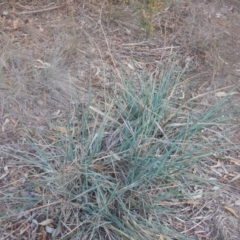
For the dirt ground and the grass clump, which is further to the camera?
the dirt ground

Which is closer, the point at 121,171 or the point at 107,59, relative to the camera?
the point at 121,171

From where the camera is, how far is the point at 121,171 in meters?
2.34

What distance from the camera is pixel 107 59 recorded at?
327 cm

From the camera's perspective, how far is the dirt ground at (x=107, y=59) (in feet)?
8.32

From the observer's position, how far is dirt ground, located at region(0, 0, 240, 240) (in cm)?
254

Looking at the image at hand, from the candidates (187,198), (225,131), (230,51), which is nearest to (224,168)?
(225,131)

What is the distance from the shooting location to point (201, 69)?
131 inches

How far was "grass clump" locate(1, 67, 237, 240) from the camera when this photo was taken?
2189 millimetres

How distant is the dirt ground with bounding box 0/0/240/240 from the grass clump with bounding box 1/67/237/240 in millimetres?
142

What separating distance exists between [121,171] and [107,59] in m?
1.15

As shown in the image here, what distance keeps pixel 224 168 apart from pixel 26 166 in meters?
1.08

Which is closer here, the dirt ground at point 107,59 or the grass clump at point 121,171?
the grass clump at point 121,171

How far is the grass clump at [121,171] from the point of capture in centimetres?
→ 219

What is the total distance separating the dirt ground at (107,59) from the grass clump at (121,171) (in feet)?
0.46
